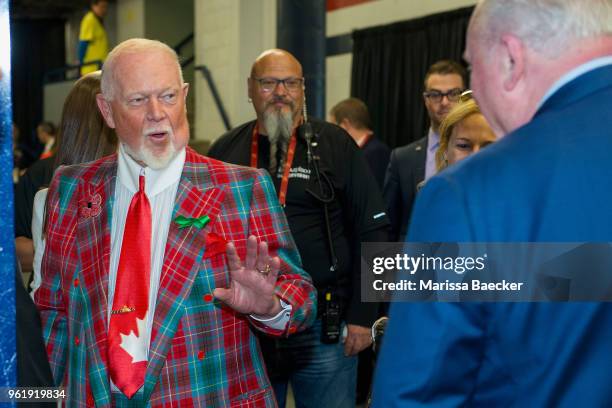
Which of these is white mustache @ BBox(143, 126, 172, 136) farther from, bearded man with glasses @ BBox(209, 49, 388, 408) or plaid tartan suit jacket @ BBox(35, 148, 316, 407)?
bearded man with glasses @ BBox(209, 49, 388, 408)

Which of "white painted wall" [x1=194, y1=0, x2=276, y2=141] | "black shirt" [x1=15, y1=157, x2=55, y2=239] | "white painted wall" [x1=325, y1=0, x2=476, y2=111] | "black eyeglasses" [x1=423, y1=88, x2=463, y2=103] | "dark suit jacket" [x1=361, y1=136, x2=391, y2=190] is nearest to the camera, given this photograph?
"black shirt" [x1=15, y1=157, x2=55, y2=239]

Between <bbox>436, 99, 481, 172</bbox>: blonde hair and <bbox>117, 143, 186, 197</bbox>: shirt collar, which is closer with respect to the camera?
<bbox>117, 143, 186, 197</bbox>: shirt collar

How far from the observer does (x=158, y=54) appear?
6.66ft

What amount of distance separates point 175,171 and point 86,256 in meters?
0.29

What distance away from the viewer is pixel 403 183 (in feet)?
12.5

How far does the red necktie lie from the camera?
1.82 m

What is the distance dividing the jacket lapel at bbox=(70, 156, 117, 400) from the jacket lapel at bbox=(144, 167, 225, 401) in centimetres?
13

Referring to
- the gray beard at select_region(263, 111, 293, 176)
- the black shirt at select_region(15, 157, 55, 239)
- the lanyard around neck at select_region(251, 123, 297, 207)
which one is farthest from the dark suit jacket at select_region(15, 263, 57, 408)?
the gray beard at select_region(263, 111, 293, 176)

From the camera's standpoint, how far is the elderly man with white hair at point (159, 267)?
6.00 feet

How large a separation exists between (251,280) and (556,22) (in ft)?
2.78

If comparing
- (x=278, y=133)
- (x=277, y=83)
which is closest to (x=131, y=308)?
(x=278, y=133)

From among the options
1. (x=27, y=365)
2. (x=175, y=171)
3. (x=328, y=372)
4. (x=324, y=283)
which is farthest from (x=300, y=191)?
(x=27, y=365)

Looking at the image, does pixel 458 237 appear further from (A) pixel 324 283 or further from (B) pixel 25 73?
(B) pixel 25 73

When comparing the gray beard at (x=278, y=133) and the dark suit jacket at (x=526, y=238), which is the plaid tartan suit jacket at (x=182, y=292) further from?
the gray beard at (x=278, y=133)
